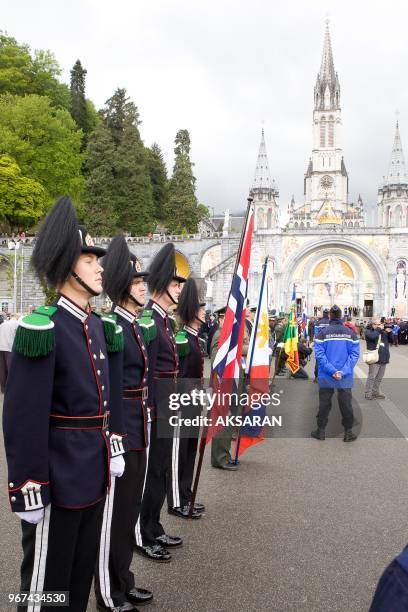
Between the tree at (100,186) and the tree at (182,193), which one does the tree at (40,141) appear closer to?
the tree at (100,186)

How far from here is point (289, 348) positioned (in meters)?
14.6

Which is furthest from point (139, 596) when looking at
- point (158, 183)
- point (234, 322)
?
point (158, 183)

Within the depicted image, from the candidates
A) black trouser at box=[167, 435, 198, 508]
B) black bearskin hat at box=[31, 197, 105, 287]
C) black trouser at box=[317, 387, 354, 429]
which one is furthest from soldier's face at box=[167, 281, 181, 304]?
black trouser at box=[317, 387, 354, 429]

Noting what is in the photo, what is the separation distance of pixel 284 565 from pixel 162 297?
2.48m

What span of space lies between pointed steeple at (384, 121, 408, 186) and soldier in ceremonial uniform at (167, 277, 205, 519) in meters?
53.7

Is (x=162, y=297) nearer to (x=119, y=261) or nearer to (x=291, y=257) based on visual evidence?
(x=119, y=261)

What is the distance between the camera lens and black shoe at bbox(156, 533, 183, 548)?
4.68 metres

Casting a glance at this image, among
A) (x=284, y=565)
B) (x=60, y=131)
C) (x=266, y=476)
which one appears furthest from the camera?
(x=60, y=131)

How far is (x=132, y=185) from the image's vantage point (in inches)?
1967

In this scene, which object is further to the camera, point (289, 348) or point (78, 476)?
point (289, 348)

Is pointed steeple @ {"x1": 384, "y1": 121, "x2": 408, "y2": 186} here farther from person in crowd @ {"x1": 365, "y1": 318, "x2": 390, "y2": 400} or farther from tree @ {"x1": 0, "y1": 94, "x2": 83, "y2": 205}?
person in crowd @ {"x1": 365, "y1": 318, "x2": 390, "y2": 400}

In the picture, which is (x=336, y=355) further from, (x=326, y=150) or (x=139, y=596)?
(x=326, y=150)

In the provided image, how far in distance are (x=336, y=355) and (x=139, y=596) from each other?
232 inches

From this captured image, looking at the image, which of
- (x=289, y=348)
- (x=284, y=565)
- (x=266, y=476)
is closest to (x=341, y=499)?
(x=266, y=476)
